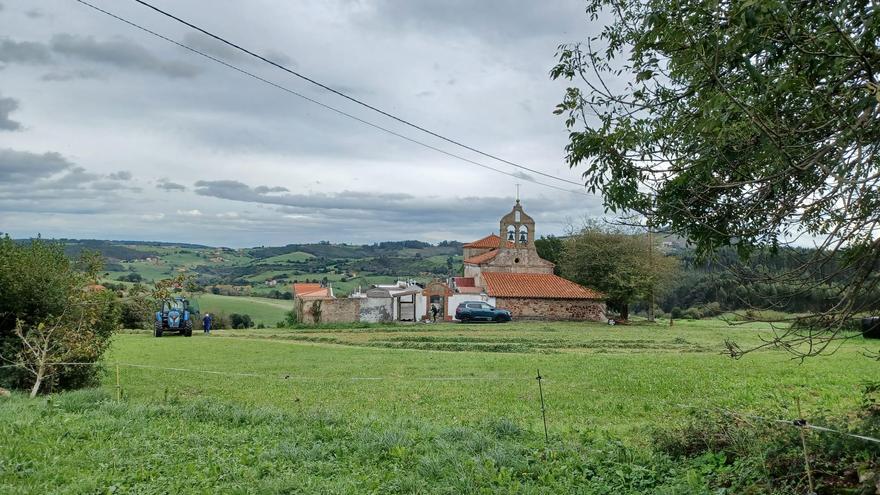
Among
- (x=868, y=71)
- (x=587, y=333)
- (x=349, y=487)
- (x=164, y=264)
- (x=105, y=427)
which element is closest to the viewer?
(x=868, y=71)

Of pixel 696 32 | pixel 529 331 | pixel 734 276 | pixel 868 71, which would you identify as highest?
pixel 696 32

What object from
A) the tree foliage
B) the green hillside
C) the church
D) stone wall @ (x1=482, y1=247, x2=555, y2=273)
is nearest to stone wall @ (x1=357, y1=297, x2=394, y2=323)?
the church

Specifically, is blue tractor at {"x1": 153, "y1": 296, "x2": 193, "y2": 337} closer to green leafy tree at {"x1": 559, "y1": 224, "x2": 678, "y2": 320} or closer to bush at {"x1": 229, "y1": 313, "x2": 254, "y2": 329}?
bush at {"x1": 229, "y1": 313, "x2": 254, "y2": 329}

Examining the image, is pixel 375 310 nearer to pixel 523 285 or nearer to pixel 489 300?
pixel 489 300

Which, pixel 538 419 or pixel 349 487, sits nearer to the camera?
pixel 349 487

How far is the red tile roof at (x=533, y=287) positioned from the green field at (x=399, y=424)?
23.0 m

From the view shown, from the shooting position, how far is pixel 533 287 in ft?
139

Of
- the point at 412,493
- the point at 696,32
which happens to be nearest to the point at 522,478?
the point at 412,493

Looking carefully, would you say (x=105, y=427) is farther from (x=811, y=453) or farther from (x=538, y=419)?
(x=811, y=453)

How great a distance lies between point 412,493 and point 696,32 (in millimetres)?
5032

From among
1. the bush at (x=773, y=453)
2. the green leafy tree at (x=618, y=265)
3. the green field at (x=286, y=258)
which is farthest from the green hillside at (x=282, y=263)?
the bush at (x=773, y=453)

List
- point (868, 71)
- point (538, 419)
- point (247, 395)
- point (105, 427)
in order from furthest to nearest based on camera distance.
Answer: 1. point (247, 395)
2. point (538, 419)
3. point (105, 427)
4. point (868, 71)

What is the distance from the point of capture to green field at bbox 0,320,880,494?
5.83 metres

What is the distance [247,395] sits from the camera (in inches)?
492
